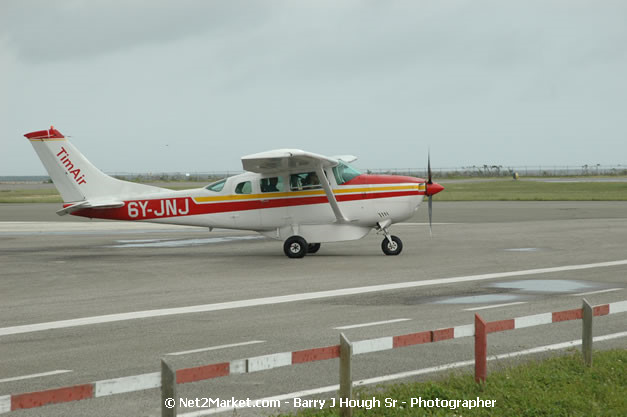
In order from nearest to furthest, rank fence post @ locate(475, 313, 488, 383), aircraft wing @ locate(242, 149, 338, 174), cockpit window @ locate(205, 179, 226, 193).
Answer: fence post @ locate(475, 313, 488, 383) < aircraft wing @ locate(242, 149, 338, 174) < cockpit window @ locate(205, 179, 226, 193)

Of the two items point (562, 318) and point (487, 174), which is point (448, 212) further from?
point (487, 174)

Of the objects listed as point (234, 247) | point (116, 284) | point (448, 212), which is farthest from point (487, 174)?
point (116, 284)

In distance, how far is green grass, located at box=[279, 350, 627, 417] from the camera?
6.77 meters

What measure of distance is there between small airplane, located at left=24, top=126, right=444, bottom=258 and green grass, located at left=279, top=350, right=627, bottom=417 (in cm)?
1296

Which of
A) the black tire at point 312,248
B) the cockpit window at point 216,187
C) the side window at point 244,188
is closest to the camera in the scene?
the side window at point 244,188

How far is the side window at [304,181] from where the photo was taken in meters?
21.8

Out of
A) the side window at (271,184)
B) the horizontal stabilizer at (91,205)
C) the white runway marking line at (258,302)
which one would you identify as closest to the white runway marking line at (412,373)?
the white runway marking line at (258,302)

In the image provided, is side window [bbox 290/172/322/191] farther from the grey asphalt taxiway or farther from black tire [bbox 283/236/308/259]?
the grey asphalt taxiway

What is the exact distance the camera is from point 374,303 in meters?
13.5

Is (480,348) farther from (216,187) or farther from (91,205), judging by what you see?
(91,205)

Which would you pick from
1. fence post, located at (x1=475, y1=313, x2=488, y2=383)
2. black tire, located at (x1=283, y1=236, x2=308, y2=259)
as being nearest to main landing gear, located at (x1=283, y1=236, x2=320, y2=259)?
black tire, located at (x1=283, y1=236, x2=308, y2=259)

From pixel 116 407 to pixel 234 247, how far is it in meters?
18.0

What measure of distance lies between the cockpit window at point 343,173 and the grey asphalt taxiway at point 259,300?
2151 mm

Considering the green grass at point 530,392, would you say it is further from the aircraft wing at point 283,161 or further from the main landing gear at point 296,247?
the main landing gear at point 296,247
